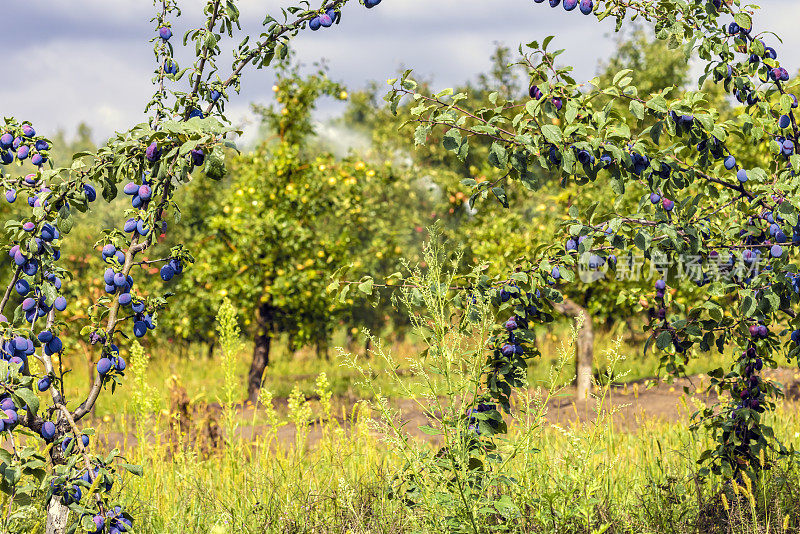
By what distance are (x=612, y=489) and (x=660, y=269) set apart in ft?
4.15

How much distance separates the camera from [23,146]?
8.16 feet

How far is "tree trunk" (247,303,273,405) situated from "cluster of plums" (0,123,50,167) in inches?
234

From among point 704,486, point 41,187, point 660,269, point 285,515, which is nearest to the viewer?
point 41,187

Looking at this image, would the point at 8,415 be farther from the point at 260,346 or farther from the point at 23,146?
the point at 260,346

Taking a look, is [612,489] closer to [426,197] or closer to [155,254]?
[155,254]

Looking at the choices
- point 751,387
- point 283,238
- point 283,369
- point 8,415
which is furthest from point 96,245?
point 283,369

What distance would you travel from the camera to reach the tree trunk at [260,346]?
845cm

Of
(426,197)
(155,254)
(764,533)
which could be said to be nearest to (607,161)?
(764,533)

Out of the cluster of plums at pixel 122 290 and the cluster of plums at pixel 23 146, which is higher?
the cluster of plums at pixel 23 146

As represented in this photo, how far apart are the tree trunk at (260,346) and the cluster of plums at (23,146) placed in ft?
19.5

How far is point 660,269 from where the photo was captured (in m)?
2.84

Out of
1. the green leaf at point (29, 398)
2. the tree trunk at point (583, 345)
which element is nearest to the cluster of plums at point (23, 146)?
the green leaf at point (29, 398)

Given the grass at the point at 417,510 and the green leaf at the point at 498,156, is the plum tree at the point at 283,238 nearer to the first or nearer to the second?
the grass at the point at 417,510

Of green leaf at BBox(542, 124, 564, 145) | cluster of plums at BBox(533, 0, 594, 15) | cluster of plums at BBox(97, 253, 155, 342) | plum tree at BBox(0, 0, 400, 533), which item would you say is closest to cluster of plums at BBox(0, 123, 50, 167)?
plum tree at BBox(0, 0, 400, 533)
